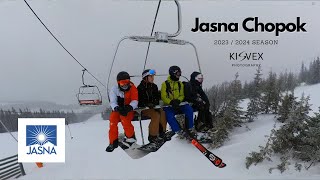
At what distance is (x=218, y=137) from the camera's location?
4.48m

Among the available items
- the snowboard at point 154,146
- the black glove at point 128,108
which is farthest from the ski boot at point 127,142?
the black glove at point 128,108

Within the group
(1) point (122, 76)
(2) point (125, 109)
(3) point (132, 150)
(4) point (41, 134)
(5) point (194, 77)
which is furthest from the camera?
(4) point (41, 134)

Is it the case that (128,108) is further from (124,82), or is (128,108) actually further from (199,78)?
(199,78)

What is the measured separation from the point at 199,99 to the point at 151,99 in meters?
0.48

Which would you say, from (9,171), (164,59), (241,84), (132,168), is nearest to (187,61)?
(164,59)

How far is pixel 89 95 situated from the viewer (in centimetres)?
453

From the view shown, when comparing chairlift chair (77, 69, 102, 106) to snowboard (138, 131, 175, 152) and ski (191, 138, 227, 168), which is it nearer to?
snowboard (138, 131, 175, 152)

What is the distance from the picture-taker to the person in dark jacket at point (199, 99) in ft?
14.1

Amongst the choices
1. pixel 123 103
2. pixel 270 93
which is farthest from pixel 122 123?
pixel 270 93

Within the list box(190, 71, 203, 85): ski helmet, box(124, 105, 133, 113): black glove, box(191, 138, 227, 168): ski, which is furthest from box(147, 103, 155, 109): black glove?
box(191, 138, 227, 168): ski

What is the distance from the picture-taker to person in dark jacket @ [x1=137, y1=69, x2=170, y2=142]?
426 cm

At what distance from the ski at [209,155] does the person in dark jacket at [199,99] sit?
0.16 meters

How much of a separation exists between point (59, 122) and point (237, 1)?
2255mm

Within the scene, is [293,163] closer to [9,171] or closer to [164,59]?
[164,59]
